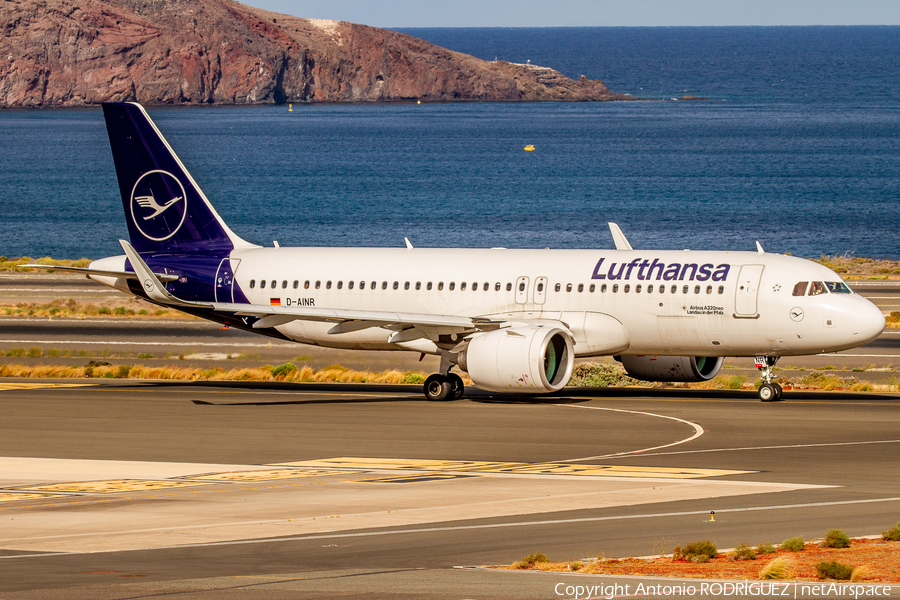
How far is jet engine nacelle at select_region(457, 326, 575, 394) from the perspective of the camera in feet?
116

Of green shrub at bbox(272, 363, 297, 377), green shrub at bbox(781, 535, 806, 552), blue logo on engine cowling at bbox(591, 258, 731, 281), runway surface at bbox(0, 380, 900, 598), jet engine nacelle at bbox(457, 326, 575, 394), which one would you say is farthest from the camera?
green shrub at bbox(272, 363, 297, 377)

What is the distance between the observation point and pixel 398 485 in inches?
960

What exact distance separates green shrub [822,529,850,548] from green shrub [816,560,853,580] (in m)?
1.91

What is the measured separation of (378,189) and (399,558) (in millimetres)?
167204

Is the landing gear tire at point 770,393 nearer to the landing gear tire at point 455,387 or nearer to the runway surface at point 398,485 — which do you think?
the runway surface at point 398,485

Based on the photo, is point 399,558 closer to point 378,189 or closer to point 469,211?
point 469,211

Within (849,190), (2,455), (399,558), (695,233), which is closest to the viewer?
(399,558)

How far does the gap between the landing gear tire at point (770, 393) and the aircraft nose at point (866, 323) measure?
9.32ft

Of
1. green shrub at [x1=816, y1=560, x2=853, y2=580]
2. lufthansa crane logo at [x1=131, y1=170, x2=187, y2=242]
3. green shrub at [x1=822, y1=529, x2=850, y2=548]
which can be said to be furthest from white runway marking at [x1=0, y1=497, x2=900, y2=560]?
lufthansa crane logo at [x1=131, y1=170, x2=187, y2=242]

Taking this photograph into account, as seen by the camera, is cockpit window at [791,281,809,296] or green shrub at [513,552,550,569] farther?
cockpit window at [791,281,809,296]

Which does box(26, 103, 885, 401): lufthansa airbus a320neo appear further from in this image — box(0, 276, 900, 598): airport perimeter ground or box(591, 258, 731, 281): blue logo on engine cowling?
box(0, 276, 900, 598): airport perimeter ground

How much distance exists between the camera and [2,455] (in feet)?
95.1

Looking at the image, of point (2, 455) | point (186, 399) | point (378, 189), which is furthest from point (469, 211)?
point (2, 455)

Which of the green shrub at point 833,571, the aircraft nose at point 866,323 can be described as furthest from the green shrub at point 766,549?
the aircraft nose at point 866,323
